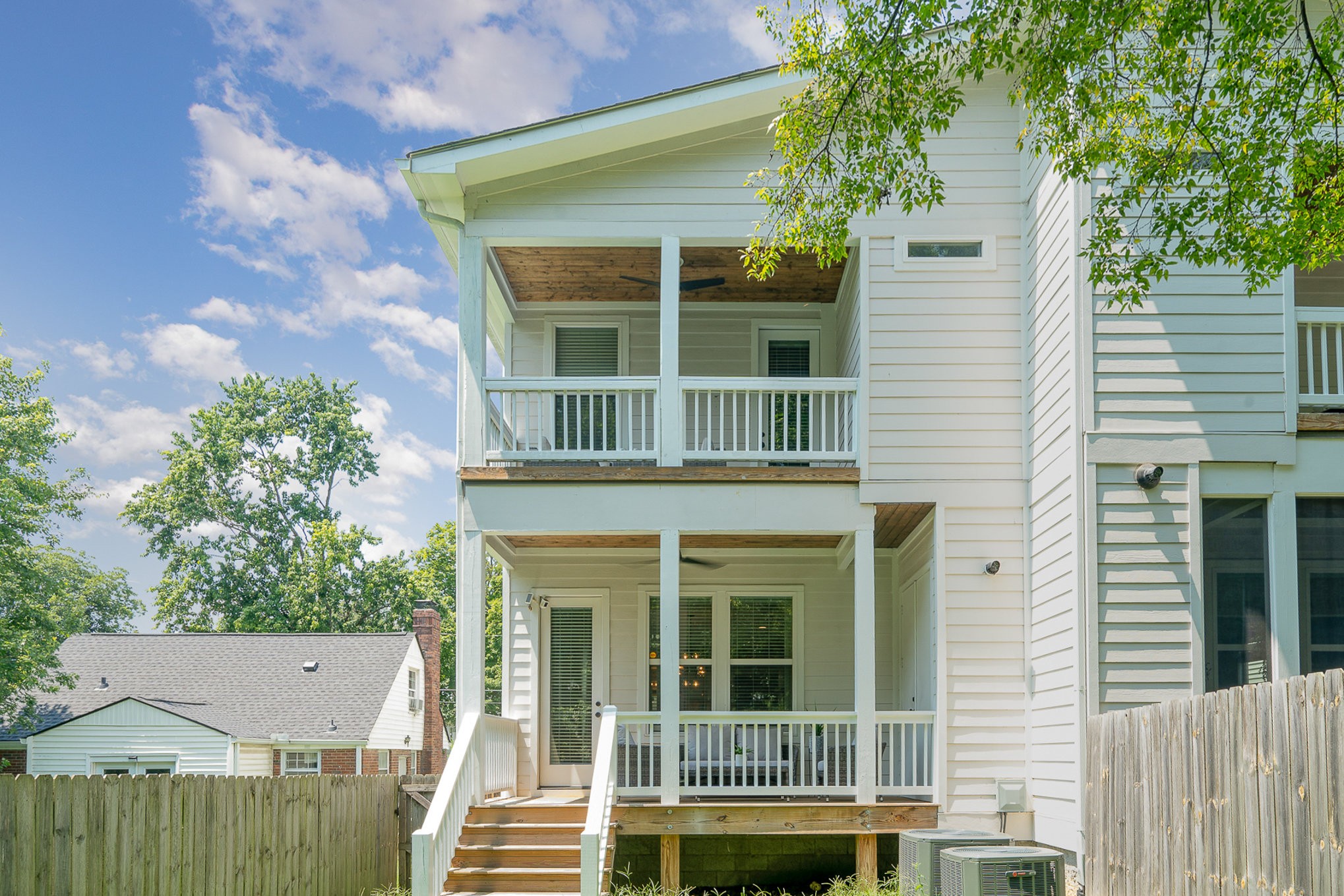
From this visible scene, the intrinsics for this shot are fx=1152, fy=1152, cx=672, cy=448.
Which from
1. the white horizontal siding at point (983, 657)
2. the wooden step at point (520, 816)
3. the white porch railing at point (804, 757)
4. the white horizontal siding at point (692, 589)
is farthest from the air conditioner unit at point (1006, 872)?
the white horizontal siding at point (692, 589)

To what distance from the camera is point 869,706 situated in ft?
31.4

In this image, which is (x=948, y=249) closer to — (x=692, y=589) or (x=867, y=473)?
(x=867, y=473)

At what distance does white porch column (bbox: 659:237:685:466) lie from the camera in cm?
1000

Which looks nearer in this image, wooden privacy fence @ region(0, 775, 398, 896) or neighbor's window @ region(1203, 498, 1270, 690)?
wooden privacy fence @ region(0, 775, 398, 896)

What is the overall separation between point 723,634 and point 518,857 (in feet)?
13.6

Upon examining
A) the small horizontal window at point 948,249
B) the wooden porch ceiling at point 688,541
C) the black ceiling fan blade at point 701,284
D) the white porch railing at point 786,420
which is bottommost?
the wooden porch ceiling at point 688,541

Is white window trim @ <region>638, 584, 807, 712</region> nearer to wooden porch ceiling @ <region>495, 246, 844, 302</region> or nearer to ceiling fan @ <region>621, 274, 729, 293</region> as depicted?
wooden porch ceiling @ <region>495, 246, 844, 302</region>

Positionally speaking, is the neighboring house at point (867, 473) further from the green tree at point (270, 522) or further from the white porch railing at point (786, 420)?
the green tree at point (270, 522)

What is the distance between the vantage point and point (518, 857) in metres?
8.84

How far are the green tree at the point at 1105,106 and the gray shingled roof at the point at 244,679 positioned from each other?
19.4 meters

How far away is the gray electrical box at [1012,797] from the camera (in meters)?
9.38

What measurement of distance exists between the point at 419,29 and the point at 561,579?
24752mm

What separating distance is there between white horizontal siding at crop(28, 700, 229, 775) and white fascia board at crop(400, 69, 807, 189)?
1617 cm

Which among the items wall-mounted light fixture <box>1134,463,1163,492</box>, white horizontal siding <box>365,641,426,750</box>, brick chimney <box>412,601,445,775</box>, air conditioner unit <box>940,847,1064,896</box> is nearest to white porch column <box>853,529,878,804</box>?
air conditioner unit <box>940,847,1064,896</box>
